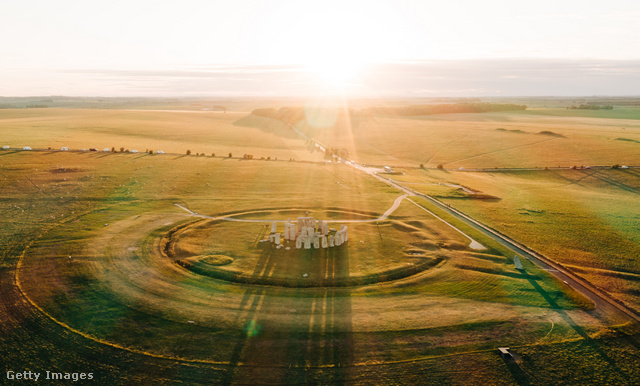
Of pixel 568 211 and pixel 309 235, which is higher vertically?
pixel 309 235

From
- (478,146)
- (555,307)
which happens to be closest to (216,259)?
(555,307)

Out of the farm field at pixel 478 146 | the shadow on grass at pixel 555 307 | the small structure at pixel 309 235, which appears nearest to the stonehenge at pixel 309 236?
the small structure at pixel 309 235

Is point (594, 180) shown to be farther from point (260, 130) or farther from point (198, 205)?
point (260, 130)

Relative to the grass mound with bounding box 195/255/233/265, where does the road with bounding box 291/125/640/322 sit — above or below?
below

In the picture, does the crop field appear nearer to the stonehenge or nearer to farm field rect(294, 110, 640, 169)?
the stonehenge

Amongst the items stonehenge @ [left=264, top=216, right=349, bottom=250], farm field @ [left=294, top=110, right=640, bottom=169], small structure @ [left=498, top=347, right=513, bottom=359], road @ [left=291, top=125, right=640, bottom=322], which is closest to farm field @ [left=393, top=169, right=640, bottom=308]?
road @ [left=291, top=125, right=640, bottom=322]

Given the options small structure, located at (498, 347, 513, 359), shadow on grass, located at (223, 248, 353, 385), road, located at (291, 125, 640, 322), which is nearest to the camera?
shadow on grass, located at (223, 248, 353, 385)

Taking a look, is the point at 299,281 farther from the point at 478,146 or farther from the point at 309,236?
the point at 478,146

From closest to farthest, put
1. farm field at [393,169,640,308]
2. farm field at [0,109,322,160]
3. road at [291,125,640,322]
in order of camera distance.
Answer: road at [291,125,640,322] < farm field at [393,169,640,308] < farm field at [0,109,322,160]

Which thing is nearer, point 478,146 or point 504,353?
point 504,353

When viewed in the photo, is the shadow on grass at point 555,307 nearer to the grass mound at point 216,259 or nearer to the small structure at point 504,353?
the small structure at point 504,353
